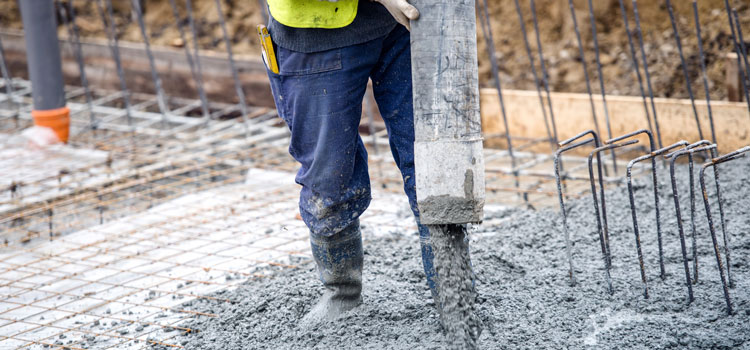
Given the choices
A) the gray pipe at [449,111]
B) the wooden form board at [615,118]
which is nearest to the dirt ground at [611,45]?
the wooden form board at [615,118]

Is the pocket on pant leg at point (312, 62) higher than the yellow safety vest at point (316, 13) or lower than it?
lower

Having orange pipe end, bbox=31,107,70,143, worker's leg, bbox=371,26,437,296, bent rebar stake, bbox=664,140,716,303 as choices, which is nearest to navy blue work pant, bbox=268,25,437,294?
worker's leg, bbox=371,26,437,296

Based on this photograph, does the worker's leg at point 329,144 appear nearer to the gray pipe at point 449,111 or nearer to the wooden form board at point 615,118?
the gray pipe at point 449,111

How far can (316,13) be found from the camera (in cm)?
223

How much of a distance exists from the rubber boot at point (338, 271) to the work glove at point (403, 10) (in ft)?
2.66

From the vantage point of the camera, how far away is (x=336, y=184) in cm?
240

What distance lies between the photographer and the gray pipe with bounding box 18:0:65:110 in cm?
529

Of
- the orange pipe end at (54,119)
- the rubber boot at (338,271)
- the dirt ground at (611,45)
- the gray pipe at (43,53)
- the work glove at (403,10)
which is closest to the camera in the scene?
the work glove at (403,10)

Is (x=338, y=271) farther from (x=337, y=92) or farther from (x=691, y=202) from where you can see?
(x=691, y=202)

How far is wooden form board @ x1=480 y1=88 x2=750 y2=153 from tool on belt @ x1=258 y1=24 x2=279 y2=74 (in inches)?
111

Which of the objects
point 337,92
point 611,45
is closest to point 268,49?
point 337,92

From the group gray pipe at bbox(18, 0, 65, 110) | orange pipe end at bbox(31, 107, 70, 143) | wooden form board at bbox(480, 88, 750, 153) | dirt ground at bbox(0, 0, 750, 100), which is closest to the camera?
wooden form board at bbox(480, 88, 750, 153)

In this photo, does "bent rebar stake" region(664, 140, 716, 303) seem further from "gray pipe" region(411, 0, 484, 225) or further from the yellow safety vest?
the yellow safety vest

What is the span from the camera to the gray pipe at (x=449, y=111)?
6.64ft
